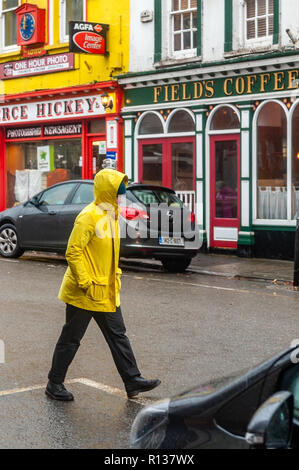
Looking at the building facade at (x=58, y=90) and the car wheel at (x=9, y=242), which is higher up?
the building facade at (x=58, y=90)

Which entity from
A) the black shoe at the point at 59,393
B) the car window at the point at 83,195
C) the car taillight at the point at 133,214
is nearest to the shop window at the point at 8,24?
the car window at the point at 83,195

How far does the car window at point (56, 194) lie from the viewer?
14.5 meters

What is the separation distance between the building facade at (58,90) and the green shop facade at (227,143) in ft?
3.49

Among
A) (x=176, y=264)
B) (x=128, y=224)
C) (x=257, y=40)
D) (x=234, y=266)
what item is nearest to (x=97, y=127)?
(x=257, y=40)

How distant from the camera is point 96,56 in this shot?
65.5 ft

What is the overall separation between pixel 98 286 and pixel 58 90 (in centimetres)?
1566

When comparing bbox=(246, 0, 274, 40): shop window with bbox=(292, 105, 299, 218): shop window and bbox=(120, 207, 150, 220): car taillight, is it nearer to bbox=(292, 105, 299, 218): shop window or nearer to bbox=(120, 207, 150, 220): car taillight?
bbox=(292, 105, 299, 218): shop window

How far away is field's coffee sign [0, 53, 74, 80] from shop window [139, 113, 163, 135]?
3.20m

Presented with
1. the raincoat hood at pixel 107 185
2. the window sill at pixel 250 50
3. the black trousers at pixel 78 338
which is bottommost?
the black trousers at pixel 78 338

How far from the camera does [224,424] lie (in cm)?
271

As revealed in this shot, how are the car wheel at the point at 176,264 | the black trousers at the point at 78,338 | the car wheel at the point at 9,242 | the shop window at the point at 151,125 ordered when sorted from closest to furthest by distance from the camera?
the black trousers at the point at 78,338, the car wheel at the point at 176,264, the car wheel at the point at 9,242, the shop window at the point at 151,125

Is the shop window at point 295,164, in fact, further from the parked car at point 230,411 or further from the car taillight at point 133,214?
the parked car at point 230,411

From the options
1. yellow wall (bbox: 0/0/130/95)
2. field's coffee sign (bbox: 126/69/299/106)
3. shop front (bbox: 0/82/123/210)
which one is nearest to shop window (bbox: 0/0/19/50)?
yellow wall (bbox: 0/0/130/95)
